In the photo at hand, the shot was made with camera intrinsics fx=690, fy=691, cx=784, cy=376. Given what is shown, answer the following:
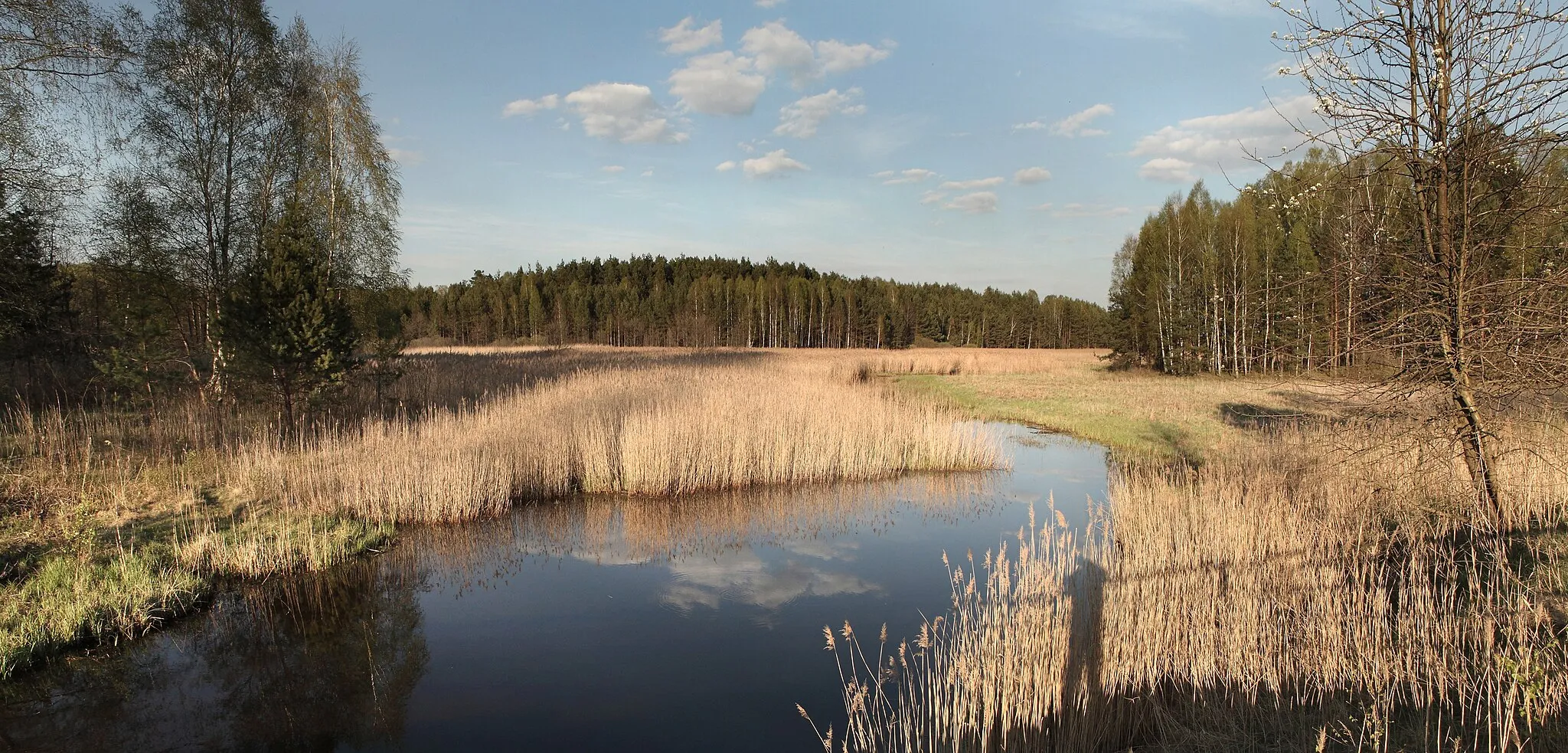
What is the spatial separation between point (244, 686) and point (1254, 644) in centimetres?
651

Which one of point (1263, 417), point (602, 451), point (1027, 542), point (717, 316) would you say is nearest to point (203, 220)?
point (602, 451)

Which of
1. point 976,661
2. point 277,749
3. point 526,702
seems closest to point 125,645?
point 277,749

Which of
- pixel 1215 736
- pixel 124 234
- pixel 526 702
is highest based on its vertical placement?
pixel 124 234

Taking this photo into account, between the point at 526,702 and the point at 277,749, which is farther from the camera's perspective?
the point at 526,702

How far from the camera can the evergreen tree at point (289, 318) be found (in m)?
9.45

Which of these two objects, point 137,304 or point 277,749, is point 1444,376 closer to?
point 277,749

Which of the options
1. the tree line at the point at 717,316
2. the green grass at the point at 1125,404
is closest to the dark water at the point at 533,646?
the green grass at the point at 1125,404

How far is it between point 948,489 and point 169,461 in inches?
412

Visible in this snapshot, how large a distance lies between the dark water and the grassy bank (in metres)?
0.46

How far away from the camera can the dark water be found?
13.7ft

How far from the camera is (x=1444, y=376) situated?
5.82 metres

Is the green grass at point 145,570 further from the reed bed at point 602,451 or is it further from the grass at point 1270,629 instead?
the grass at point 1270,629

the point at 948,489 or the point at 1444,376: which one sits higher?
the point at 1444,376

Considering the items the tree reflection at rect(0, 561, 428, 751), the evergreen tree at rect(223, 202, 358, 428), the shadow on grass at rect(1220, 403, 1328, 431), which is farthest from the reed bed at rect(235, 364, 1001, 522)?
the shadow on grass at rect(1220, 403, 1328, 431)
